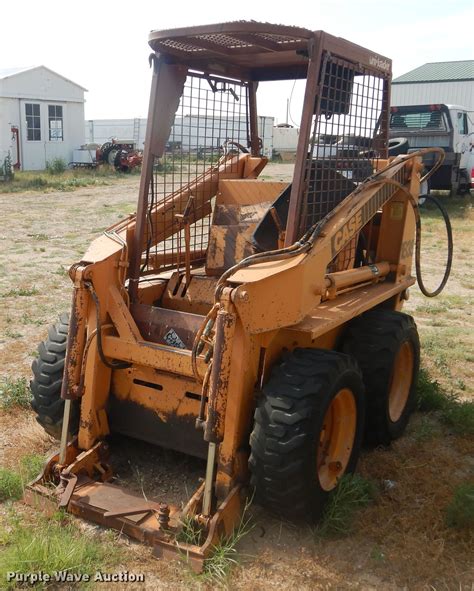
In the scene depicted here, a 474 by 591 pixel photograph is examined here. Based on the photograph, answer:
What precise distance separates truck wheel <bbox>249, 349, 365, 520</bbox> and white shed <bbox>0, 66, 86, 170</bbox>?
22.6 meters

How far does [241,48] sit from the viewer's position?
4.05 metres

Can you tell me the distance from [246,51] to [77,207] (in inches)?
490

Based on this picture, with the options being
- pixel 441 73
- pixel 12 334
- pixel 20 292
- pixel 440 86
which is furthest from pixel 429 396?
pixel 441 73

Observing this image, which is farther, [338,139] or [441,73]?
[441,73]

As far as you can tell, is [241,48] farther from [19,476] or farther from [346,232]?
[19,476]

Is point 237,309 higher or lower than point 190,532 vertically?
higher

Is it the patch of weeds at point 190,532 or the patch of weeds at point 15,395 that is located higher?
the patch of weeds at point 190,532

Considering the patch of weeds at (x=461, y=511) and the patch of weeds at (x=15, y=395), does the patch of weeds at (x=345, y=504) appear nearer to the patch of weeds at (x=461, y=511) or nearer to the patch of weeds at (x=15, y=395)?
the patch of weeds at (x=461, y=511)

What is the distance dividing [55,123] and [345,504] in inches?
971

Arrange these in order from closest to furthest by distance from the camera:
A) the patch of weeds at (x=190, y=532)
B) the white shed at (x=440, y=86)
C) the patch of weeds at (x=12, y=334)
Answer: the patch of weeds at (x=190, y=532)
the patch of weeds at (x=12, y=334)
the white shed at (x=440, y=86)

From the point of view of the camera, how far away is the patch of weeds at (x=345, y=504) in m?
3.38

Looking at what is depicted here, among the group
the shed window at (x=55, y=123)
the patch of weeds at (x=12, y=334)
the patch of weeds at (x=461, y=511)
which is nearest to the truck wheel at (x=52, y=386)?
the patch of weeds at (x=461, y=511)

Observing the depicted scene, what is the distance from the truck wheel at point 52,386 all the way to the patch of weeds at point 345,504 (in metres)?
1.47

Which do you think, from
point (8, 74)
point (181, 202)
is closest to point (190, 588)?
point (181, 202)
